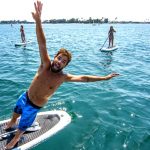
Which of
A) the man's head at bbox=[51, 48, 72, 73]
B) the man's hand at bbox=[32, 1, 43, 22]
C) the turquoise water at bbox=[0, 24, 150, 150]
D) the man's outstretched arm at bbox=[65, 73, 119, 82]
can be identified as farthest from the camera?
the turquoise water at bbox=[0, 24, 150, 150]

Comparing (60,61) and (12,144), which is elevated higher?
(60,61)

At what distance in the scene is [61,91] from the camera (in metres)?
10.6

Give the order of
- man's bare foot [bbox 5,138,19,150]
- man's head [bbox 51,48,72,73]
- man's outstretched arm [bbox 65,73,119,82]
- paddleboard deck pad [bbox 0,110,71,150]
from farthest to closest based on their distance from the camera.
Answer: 1. paddleboard deck pad [bbox 0,110,71,150]
2. man's bare foot [bbox 5,138,19,150]
3. man's outstretched arm [bbox 65,73,119,82]
4. man's head [bbox 51,48,72,73]

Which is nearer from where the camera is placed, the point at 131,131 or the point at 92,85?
the point at 131,131

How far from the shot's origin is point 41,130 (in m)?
6.67

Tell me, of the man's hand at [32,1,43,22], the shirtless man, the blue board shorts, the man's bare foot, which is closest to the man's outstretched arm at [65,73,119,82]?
the shirtless man

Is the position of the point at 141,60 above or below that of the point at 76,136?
below

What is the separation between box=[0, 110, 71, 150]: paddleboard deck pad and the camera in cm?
603

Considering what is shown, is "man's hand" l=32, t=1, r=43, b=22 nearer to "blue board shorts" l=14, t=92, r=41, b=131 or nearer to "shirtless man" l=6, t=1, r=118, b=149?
"shirtless man" l=6, t=1, r=118, b=149

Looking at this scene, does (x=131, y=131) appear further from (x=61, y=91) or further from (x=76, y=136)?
(x=61, y=91)

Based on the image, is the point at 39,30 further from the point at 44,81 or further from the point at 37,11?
the point at 44,81

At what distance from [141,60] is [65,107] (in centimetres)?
1135

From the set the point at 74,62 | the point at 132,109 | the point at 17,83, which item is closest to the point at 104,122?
the point at 132,109

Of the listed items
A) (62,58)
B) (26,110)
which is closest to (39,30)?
(62,58)
